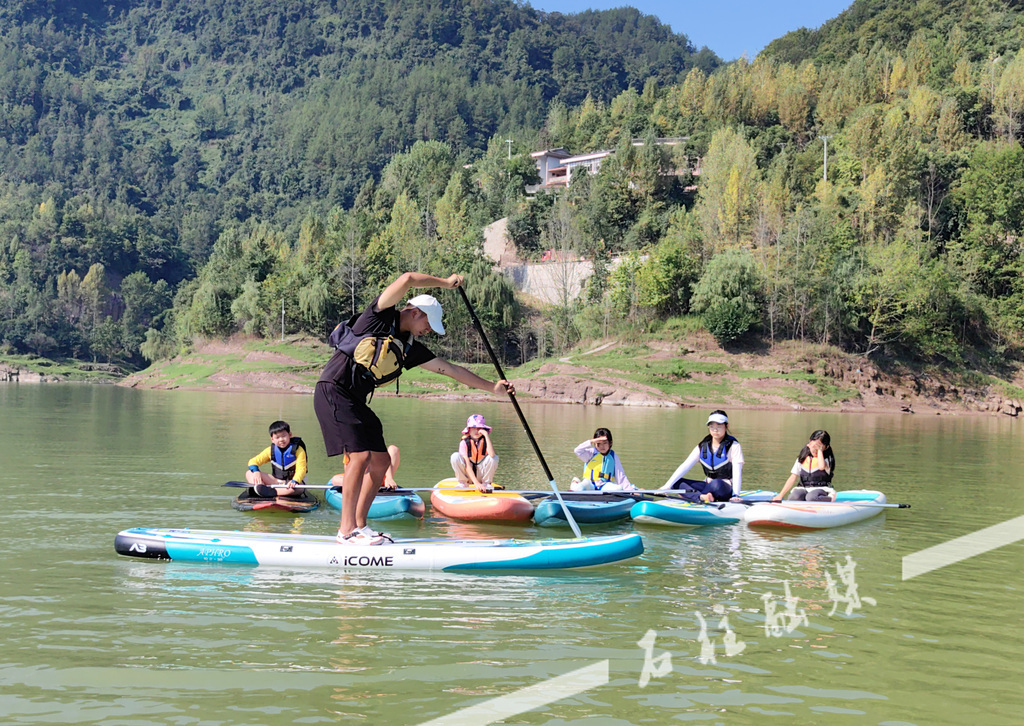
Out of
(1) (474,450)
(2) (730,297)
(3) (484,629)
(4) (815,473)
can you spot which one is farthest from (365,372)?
(2) (730,297)

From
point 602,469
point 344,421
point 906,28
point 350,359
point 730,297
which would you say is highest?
point 906,28

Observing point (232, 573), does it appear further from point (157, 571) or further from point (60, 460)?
point (60, 460)

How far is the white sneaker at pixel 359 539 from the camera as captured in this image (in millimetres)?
10188

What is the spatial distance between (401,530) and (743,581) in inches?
199

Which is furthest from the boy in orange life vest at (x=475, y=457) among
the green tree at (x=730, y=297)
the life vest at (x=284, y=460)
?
the green tree at (x=730, y=297)

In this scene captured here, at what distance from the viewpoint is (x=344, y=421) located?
966cm

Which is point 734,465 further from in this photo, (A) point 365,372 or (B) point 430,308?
(A) point 365,372

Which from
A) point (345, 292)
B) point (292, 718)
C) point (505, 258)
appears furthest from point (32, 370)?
point (292, 718)

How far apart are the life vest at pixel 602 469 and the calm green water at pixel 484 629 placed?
5.34ft

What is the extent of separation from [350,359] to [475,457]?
5.54 metres

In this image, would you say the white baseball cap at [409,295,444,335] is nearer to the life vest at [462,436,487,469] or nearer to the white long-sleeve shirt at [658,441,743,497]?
the life vest at [462,436,487,469]

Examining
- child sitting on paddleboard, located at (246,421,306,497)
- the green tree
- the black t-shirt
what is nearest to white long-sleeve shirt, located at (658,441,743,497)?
child sitting on paddleboard, located at (246,421,306,497)

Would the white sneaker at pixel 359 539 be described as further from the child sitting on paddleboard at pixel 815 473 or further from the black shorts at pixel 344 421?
the child sitting on paddleboard at pixel 815 473

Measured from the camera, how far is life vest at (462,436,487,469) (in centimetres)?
1487
